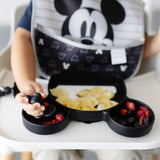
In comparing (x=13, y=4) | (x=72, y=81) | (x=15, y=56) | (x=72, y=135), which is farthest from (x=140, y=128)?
(x=13, y=4)

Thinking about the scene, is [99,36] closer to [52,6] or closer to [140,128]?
[52,6]

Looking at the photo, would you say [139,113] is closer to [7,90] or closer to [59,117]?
[59,117]

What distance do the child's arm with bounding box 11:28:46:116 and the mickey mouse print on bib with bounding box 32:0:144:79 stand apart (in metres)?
0.03

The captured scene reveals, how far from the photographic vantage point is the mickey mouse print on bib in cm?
71

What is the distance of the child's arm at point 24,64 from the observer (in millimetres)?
576

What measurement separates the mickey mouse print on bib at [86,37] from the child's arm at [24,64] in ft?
0.11

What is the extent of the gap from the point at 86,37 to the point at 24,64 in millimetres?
193

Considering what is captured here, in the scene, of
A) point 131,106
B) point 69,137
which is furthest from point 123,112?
point 69,137

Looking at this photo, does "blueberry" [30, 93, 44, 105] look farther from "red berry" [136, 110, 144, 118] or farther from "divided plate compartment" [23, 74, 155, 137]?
"red berry" [136, 110, 144, 118]

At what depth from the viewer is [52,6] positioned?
0.73m

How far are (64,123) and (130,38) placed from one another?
0.36 meters

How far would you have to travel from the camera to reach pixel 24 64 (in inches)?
26.2

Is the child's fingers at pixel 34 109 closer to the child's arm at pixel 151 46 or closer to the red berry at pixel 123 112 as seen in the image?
the red berry at pixel 123 112

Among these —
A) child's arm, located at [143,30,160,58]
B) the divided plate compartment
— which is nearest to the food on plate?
the divided plate compartment
